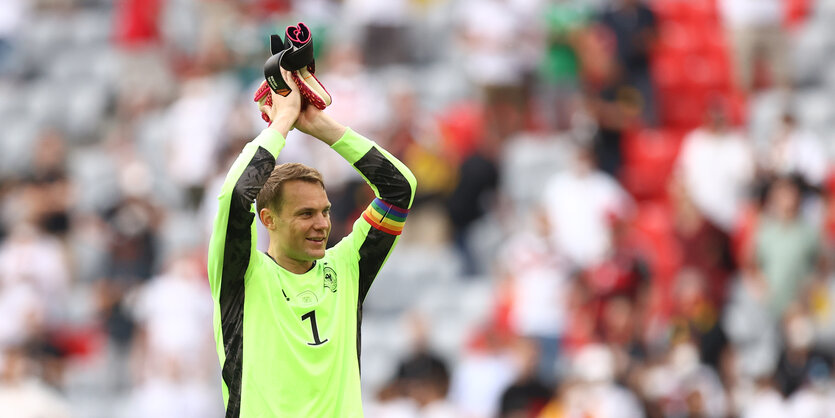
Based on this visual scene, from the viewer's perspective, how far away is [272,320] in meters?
5.34

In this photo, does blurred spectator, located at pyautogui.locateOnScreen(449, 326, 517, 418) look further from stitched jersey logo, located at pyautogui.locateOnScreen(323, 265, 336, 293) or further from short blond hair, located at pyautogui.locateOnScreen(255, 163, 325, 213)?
short blond hair, located at pyautogui.locateOnScreen(255, 163, 325, 213)

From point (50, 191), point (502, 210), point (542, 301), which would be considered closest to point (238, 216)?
point (542, 301)

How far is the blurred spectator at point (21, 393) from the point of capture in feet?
38.1

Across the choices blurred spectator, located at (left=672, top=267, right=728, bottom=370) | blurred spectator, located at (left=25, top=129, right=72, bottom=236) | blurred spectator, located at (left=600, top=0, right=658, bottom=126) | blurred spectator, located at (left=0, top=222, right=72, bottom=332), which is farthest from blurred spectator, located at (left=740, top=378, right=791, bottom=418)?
blurred spectator, located at (left=25, top=129, right=72, bottom=236)

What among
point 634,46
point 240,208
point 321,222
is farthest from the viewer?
point 634,46

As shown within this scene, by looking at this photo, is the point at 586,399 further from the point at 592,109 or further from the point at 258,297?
the point at 258,297

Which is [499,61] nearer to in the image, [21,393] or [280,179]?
[21,393]

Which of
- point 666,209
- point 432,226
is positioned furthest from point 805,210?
point 432,226

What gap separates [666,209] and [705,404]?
2828 mm

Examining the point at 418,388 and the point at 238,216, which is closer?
the point at 238,216

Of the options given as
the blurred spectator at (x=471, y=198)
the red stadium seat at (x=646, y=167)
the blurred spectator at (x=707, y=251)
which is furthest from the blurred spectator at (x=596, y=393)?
the red stadium seat at (x=646, y=167)

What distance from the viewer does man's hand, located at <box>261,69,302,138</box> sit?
17.5 ft

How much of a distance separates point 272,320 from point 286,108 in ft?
2.59

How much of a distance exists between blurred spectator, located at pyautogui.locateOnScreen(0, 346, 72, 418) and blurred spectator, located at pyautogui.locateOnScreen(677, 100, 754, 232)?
5.57 meters
